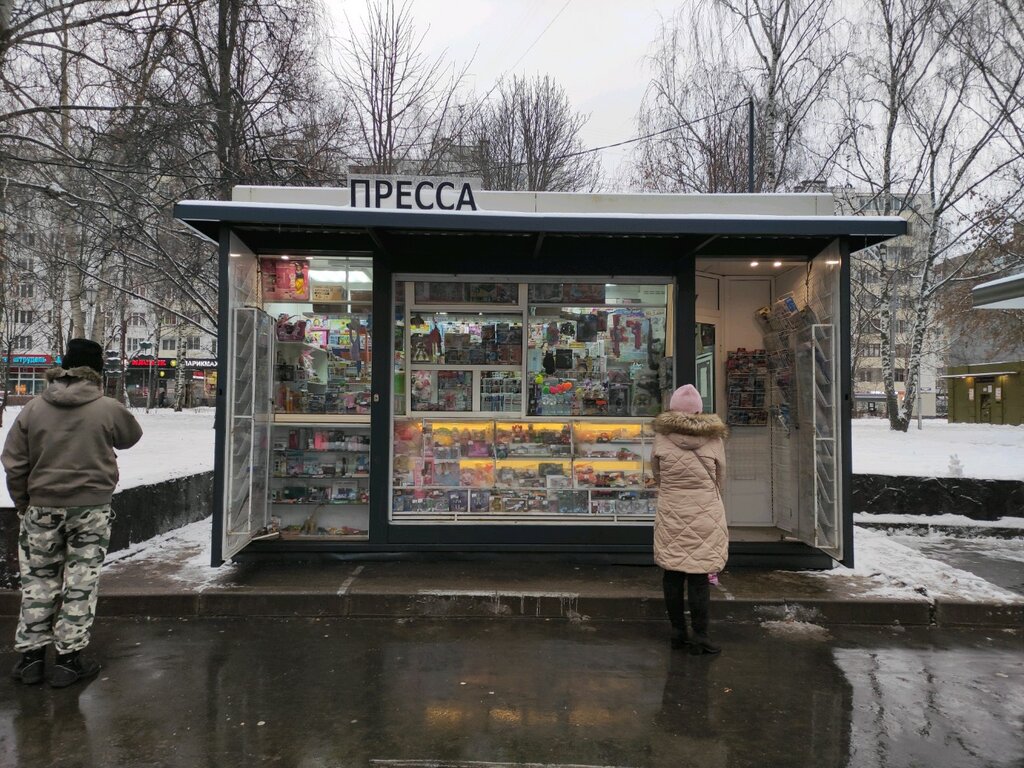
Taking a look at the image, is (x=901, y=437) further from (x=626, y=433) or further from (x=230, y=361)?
(x=230, y=361)

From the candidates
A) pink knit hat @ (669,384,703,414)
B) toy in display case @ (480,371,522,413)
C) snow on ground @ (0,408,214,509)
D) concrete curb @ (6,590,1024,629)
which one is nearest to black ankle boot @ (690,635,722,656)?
concrete curb @ (6,590,1024,629)

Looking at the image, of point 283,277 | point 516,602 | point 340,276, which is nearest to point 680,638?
point 516,602

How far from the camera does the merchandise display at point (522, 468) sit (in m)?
6.35

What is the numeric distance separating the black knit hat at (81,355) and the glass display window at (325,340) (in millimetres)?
2475

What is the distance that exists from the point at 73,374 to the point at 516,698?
3.35 metres

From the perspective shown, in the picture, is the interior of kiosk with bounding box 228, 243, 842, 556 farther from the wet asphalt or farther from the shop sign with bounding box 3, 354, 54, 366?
the shop sign with bounding box 3, 354, 54, 366

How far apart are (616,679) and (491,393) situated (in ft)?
11.0

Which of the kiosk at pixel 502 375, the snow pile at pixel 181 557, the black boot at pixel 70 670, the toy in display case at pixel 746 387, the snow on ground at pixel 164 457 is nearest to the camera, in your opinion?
the black boot at pixel 70 670

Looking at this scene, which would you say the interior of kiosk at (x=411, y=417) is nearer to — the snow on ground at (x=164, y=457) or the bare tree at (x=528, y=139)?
→ the snow on ground at (x=164, y=457)

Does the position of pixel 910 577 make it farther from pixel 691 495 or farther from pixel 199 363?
pixel 199 363

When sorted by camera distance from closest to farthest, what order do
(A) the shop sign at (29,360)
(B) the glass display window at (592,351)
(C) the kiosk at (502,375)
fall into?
1. (C) the kiosk at (502,375)
2. (B) the glass display window at (592,351)
3. (A) the shop sign at (29,360)

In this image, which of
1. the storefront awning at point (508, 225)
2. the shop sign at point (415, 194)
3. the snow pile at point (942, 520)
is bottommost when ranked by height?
the snow pile at point (942, 520)

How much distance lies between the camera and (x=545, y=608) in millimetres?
5039

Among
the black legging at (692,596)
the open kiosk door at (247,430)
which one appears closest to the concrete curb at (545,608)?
the open kiosk door at (247,430)
